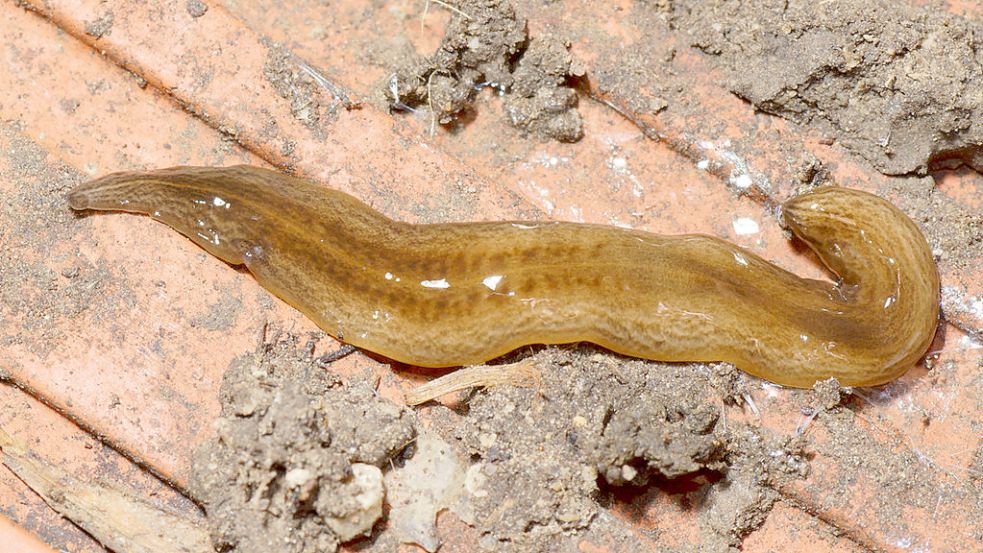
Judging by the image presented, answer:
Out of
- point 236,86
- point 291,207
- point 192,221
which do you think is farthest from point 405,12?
point 192,221

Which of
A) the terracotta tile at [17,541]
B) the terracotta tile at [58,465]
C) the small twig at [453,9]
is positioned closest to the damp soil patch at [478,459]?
the terracotta tile at [58,465]

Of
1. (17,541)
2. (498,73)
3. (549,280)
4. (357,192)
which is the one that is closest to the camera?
(17,541)

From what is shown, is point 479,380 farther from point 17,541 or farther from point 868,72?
point 868,72

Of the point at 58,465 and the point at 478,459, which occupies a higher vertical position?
the point at 478,459

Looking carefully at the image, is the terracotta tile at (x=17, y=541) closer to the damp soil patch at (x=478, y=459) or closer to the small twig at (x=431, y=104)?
the damp soil patch at (x=478, y=459)

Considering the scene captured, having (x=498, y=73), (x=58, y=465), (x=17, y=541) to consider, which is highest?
(x=498, y=73)

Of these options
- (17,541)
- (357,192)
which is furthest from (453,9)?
(17,541)

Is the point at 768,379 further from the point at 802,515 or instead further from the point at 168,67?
the point at 168,67

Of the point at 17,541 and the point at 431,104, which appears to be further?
the point at 431,104
